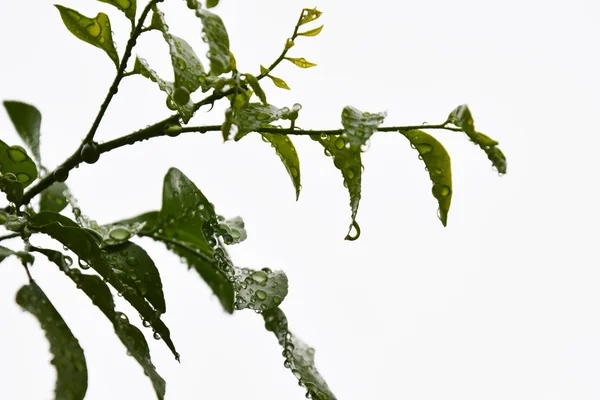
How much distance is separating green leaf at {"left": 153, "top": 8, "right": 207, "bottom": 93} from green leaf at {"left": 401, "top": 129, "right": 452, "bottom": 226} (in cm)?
15

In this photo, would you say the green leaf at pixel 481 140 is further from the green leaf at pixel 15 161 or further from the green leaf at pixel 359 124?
the green leaf at pixel 15 161

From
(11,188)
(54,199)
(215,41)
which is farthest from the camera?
(54,199)

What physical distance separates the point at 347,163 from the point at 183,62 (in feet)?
0.43

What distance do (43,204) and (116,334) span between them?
0.96 ft

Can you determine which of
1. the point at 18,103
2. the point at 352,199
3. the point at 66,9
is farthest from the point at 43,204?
the point at 352,199

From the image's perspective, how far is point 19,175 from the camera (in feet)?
1.96

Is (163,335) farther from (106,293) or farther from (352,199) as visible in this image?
(352,199)

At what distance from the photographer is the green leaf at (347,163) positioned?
509 mm

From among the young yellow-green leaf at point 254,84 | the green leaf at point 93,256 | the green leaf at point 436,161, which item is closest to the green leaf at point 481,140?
the green leaf at point 436,161

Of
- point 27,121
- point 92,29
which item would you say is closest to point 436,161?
point 92,29

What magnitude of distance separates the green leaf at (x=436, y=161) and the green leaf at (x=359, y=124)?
5 cm

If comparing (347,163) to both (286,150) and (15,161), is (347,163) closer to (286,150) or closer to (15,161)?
(286,150)

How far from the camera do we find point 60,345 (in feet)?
1.50


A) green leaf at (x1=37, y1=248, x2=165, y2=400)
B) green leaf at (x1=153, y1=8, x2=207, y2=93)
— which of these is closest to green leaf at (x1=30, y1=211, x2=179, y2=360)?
green leaf at (x1=37, y1=248, x2=165, y2=400)
